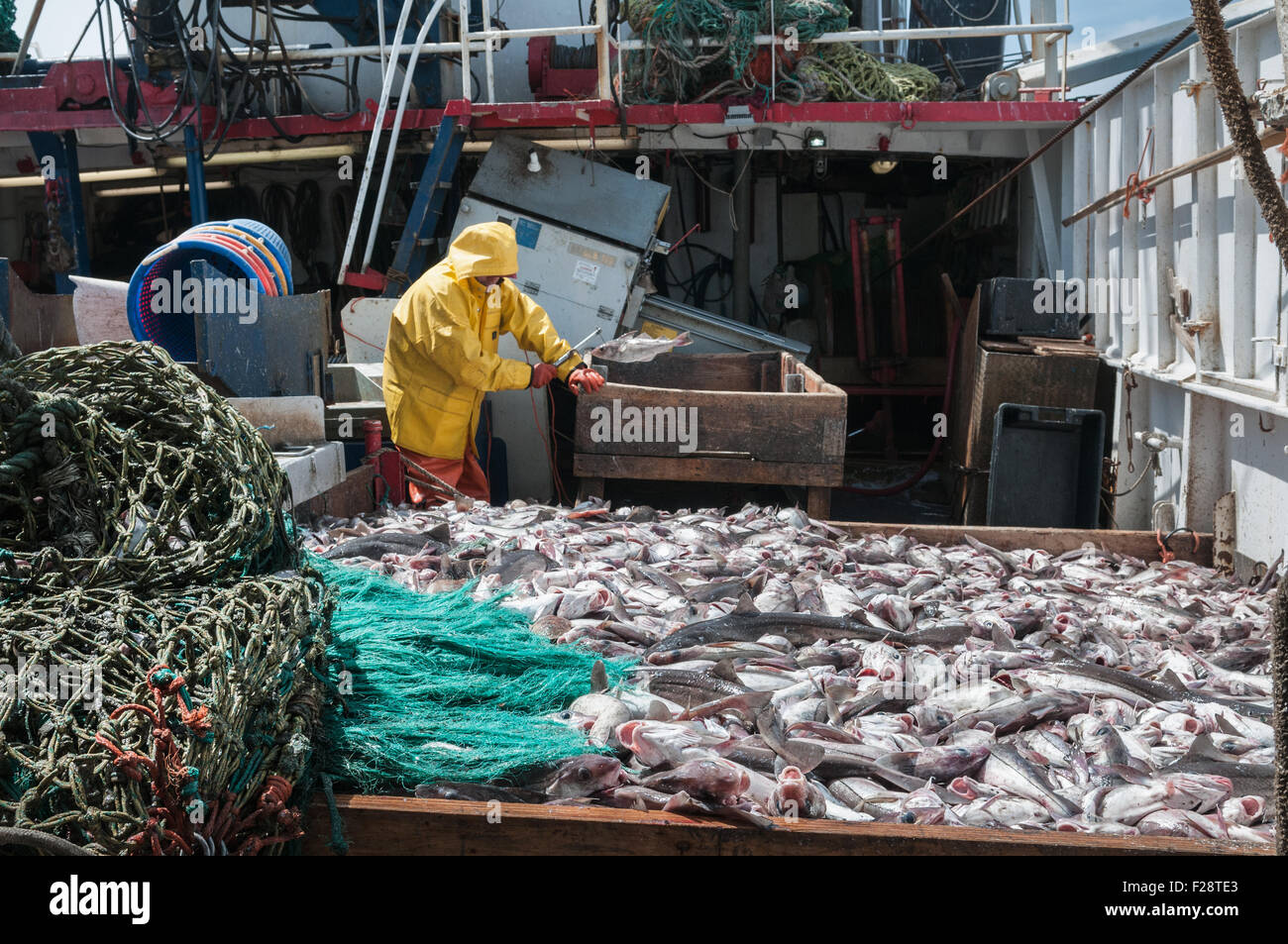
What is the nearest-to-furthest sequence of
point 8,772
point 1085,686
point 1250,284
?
1. point 8,772
2. point 1085,686
3. point 1250,284

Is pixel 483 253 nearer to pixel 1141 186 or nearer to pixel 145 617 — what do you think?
pixel 1141 186

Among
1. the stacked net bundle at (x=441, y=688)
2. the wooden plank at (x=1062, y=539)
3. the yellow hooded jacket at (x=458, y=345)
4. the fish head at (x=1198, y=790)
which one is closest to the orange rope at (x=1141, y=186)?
the wooden plank at (x=1062, y=539)

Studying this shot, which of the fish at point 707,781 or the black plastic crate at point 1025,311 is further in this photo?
the black plastic crate at point 1025,311

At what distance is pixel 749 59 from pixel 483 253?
11.7 feet

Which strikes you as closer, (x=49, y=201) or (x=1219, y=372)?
(x=1219, y=372)

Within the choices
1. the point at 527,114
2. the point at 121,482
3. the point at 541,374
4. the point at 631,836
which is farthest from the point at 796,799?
the point at 527,114

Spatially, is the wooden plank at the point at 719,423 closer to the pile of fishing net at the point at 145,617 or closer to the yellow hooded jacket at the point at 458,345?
the yellow hooded jacket at the point at 458,345

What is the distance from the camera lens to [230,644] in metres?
2.65

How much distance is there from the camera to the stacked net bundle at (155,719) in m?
2.28

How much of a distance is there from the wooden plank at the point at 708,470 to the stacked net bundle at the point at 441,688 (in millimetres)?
2820

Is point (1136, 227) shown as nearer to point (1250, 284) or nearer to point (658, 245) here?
point (1250, 284)
